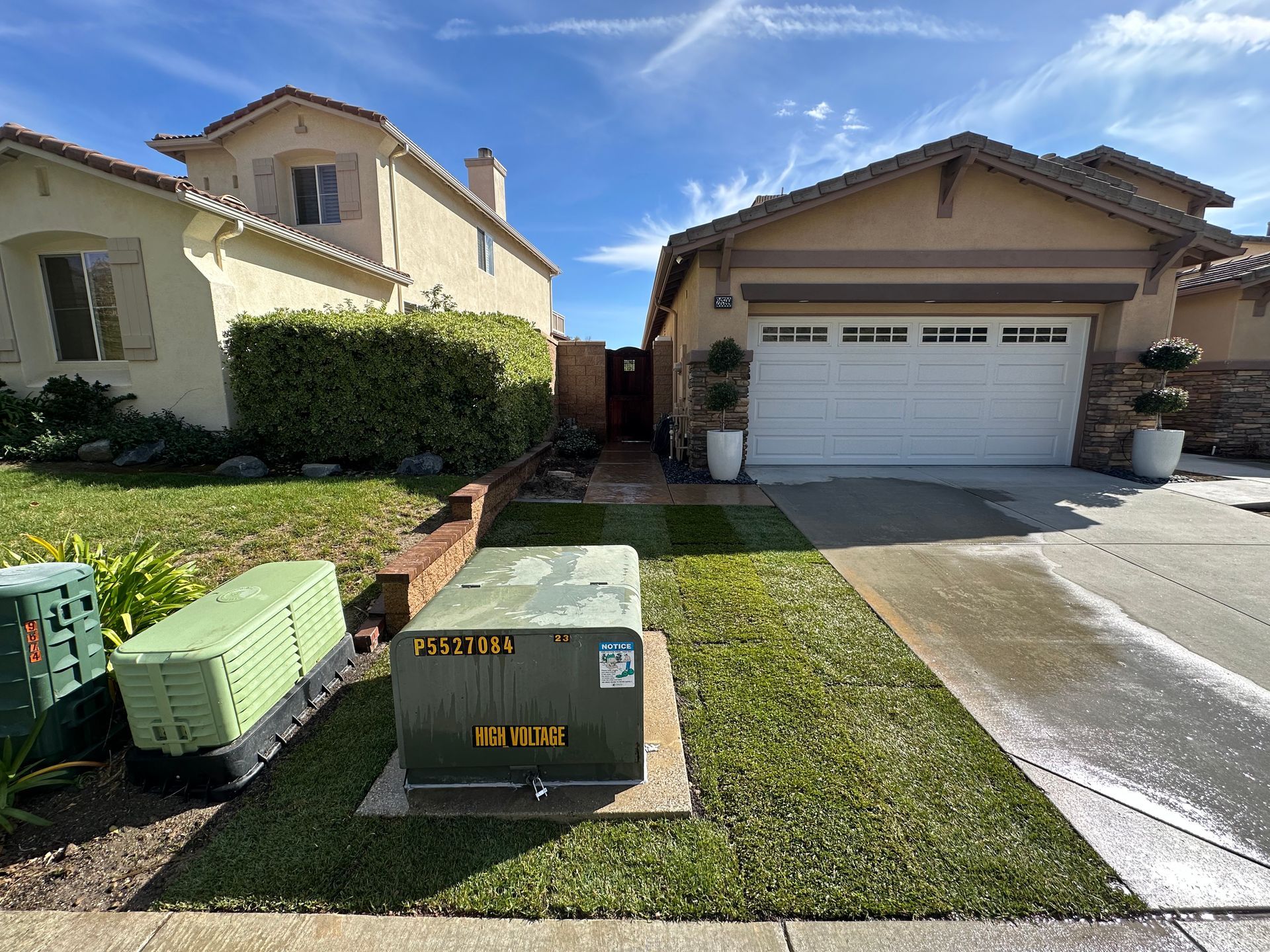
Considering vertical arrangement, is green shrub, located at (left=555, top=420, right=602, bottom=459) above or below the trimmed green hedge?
below

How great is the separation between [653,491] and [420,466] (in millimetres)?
3075

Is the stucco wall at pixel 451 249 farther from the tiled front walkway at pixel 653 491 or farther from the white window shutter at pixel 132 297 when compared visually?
the tiled front walkway at pixel 653 491

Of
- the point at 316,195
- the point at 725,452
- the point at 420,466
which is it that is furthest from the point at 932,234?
the point at 316,195

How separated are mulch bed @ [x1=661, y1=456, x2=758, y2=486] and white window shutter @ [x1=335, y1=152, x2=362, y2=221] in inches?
315

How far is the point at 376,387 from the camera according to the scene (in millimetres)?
7258

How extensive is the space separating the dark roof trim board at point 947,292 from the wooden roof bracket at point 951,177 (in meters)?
1.08

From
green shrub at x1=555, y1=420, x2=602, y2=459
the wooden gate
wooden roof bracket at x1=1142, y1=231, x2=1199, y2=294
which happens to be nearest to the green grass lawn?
green shrub at x1=555, y1=420, x2=602, y2=459

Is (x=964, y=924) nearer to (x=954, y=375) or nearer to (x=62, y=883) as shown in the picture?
(x=62, y=883)

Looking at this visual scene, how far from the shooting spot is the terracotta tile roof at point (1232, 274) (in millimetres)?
10859

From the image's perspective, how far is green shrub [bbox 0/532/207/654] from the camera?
3.12 metres

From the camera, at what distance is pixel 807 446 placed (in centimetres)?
984

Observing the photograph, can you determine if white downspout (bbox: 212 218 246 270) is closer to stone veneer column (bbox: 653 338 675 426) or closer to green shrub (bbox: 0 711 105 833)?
green shrub (bbox: 0 711 105 833)

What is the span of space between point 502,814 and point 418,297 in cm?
1267

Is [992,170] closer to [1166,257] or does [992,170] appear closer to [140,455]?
[1166,257]
